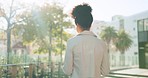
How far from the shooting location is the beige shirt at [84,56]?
2066 millimetres

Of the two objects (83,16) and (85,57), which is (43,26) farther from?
(85,57)

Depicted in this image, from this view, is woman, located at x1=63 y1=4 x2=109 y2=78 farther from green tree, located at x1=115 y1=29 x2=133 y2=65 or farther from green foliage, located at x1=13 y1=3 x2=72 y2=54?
green tree, located at x1=115 y1=29 x2=133 y2=65

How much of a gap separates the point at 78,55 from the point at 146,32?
2899 centimetres

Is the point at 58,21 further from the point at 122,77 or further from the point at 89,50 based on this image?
the point at 89,50

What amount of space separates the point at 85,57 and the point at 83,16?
12.2 inches

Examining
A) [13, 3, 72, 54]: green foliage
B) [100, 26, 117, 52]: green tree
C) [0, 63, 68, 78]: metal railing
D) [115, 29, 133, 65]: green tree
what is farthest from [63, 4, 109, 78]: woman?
[115, 29, 133, 65]: green tree

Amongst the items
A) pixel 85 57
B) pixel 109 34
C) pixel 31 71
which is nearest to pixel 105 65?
pixel 85 57

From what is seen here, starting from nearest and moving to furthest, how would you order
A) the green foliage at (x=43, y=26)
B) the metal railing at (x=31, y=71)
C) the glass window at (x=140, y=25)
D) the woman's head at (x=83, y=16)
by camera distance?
the woman's head at (x=83, y=16), the metal railing at (x=31, y=71), the green foliage at (x=43, y=26), the glass window at (x=140, y=25)

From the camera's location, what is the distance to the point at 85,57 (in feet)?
6.84

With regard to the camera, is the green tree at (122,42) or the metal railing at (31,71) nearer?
the metal railing at (31,71)

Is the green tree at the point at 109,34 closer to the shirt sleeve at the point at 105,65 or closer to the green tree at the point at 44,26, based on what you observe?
the green tree at the point at 44,26

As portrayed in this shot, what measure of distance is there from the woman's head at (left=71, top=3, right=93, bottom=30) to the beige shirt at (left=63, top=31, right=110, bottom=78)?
9cm

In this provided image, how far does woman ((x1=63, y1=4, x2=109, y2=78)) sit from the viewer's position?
2066 mm

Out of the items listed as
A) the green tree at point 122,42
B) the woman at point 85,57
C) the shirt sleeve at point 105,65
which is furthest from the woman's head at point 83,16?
the green tree at point 122,42
